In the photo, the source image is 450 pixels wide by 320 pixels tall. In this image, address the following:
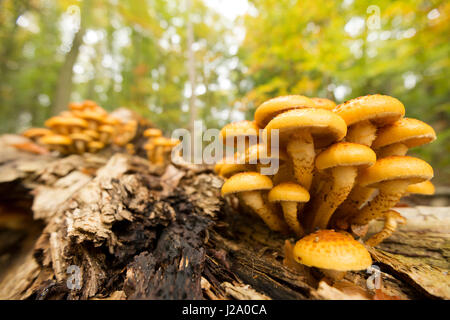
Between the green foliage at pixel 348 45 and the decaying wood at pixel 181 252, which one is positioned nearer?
the decaying wood at pixel 181 252

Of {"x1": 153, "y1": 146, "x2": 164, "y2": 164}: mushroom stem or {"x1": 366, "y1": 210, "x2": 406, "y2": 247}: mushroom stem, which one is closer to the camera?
{"x1": 366, "y1": 210, "x2": 406, "y2": 247}: mushroom stem

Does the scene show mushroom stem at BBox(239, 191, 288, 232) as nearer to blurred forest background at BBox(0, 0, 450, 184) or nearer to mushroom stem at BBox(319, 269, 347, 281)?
mushroom stem at BBox(319, 269, 347, 281)

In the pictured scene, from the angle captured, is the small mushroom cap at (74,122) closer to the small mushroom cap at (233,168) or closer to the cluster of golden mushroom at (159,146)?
the cluster of golden mushroom at (159,146)

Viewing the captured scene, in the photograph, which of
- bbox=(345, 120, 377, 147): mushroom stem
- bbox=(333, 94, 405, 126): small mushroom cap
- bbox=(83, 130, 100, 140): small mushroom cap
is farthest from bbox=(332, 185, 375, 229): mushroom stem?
bbox=(83, 130, 100, 140): small mushroom cap

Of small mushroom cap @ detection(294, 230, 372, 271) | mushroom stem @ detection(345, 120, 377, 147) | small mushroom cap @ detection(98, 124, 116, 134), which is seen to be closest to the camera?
small mushroom cap @ detection(294, 230, 372, 271)

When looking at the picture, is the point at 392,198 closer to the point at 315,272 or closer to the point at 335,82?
the point at 315,272

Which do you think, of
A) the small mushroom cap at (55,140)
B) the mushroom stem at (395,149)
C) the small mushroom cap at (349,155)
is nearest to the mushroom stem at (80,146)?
the small mushroom cap at (55,140)
